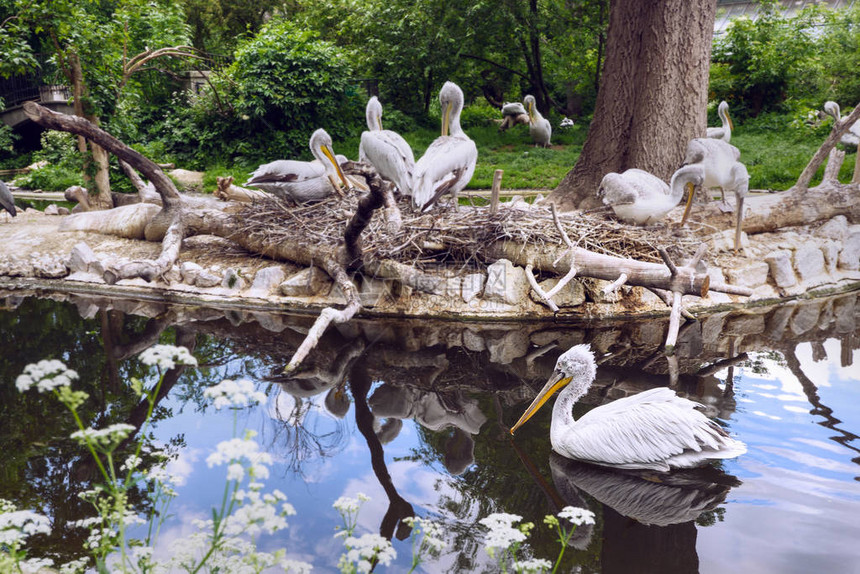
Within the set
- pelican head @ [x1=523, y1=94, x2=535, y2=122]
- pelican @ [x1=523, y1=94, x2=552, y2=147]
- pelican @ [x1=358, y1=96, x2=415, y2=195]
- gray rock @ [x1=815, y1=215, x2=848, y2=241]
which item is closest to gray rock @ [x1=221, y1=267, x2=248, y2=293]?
pelican @ [x1=358, y1=96, x2=415, y2=195]

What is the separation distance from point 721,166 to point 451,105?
2.93m

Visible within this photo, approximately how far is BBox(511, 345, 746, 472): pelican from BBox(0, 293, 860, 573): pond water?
106mm

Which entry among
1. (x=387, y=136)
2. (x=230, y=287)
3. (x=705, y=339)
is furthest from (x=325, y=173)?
(x=705, y=339)

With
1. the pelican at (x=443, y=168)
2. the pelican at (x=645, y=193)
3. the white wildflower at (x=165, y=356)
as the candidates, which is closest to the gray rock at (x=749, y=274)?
the pelican at (x=645, y=193)

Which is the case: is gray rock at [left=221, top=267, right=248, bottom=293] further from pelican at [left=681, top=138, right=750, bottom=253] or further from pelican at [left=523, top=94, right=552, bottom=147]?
pelican at [left=523, top=94, right=552, bottom=147]

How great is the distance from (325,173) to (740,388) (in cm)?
464

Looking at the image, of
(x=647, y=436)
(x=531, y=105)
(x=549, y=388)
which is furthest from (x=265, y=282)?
(x=531, y=105)

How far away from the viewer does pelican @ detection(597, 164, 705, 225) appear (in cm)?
654

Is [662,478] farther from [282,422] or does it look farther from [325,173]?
[325,173]

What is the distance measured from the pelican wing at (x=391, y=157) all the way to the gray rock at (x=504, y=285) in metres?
1.15

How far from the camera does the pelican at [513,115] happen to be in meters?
15.0

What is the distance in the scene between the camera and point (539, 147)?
557 inches

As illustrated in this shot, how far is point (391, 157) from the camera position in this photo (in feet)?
21.1

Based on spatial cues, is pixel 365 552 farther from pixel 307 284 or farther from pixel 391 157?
pixel 391 157
